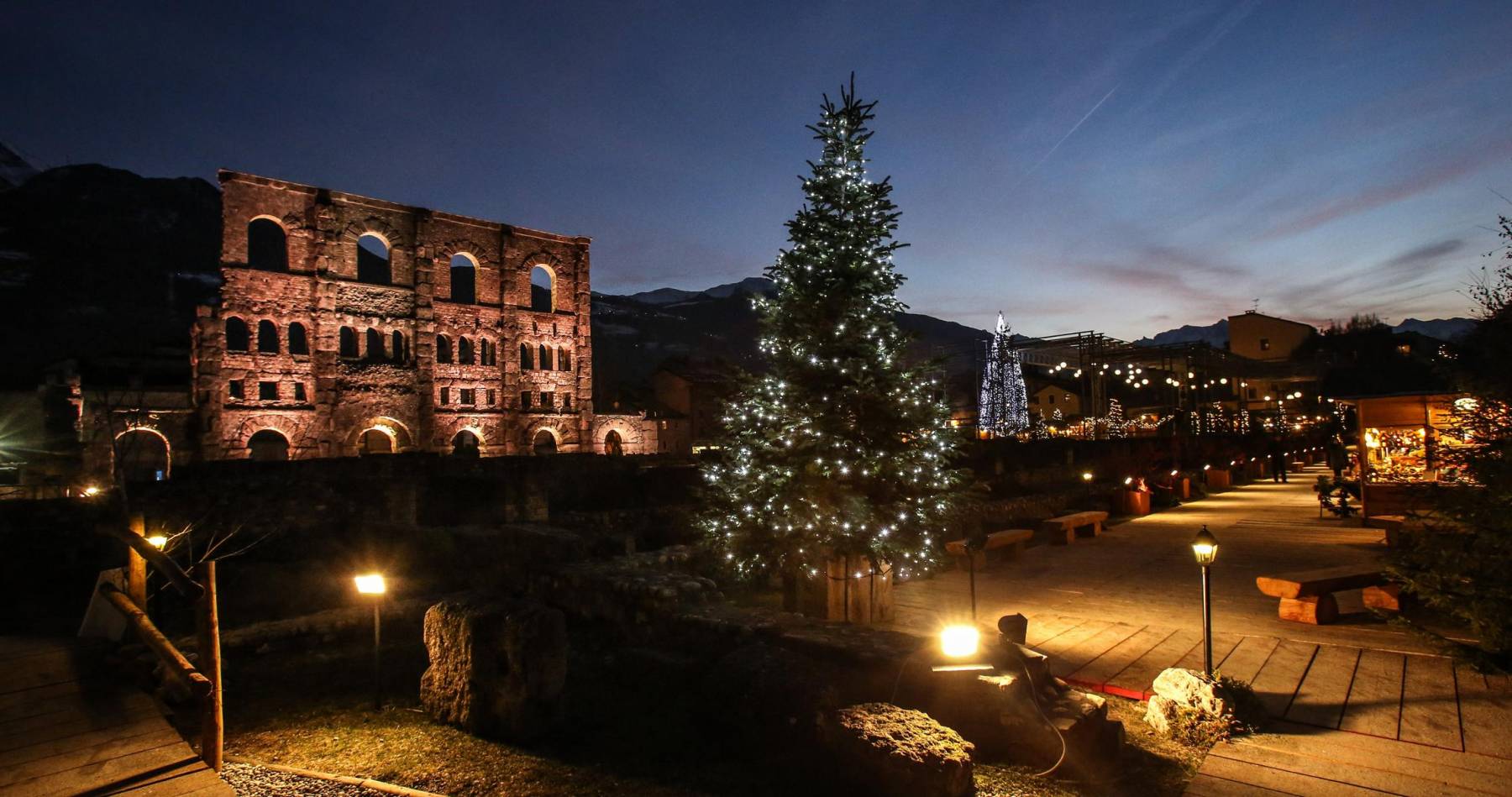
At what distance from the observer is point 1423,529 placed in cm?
775

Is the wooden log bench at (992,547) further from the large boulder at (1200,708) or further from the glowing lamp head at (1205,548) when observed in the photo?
the large boulder at (1200,708)

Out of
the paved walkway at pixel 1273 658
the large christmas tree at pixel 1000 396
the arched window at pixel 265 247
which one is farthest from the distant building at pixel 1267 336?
the arched window at pixel 265 247

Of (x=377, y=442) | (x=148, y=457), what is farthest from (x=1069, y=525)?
(x=148, y=457)

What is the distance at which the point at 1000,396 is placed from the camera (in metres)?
43.3

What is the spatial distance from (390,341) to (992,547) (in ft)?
107

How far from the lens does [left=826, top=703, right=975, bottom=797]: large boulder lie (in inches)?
183

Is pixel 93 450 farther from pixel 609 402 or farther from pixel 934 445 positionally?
pixel 934 445

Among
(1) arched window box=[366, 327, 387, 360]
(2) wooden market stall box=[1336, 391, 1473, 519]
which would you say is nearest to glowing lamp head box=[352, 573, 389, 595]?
(2) wooden market stall box=[1336, 391, 1473, 519]

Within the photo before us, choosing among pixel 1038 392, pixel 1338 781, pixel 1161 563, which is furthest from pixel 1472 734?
pixel 1038 392

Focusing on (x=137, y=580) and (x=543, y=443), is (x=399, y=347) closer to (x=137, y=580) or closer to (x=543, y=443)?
(x=543, y=443)

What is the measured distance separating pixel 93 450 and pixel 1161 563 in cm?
3698

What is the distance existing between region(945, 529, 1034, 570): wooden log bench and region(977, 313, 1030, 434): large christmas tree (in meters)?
27.2

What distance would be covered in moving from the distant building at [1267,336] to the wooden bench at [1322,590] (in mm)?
65970

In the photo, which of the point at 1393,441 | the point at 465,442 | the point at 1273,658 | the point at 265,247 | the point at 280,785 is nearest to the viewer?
the point at 280,785
